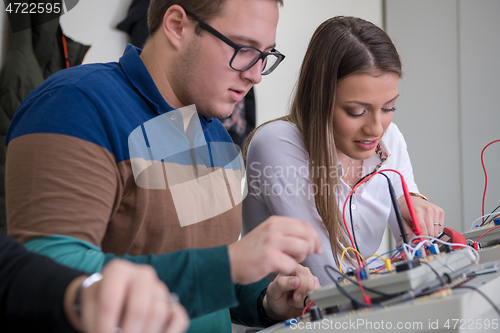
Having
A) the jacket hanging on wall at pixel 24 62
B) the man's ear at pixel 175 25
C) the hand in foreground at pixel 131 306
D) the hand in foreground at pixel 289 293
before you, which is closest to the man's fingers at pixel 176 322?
the hand in foreground at pixel 131 306

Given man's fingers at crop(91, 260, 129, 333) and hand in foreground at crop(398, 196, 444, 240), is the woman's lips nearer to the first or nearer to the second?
hand in foreground at crop(398, 196, 444, 240)

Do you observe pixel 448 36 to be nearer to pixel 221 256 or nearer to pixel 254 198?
pixel 254 198

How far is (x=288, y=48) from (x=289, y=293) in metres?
2.20

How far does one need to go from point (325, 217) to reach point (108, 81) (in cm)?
68

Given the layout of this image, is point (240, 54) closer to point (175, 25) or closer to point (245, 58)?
point (245, 58)

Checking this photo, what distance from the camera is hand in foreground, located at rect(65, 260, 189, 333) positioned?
319 millimetres

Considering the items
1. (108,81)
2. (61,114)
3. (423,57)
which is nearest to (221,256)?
(61,114)

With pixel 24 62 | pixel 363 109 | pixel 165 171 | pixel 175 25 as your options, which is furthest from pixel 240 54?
pixel 24 62

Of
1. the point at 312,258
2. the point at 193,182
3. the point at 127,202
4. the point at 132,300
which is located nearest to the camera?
the point at 132,300

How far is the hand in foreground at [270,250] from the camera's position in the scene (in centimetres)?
55

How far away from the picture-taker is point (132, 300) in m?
0.32

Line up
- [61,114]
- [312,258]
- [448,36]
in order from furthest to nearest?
[448,36], [312,258], [61,114]

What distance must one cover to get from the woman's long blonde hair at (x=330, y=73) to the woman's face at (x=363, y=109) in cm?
3

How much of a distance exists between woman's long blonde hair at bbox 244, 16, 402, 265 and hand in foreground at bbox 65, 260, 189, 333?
867 millimetres
